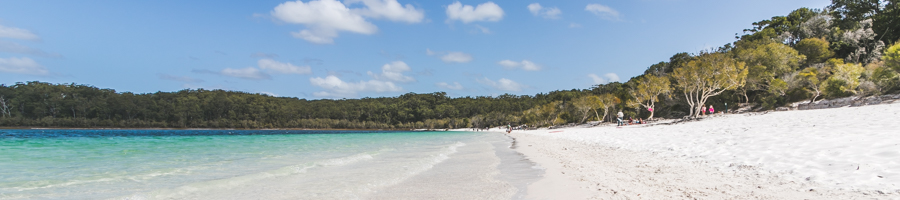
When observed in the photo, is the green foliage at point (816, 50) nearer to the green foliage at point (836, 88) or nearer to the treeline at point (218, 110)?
the green foliage at point (836, 88)

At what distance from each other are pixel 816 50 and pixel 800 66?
2.22m

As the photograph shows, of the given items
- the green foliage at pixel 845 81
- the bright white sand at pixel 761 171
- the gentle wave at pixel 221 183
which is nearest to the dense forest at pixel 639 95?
the green foliage at pixel 845 81

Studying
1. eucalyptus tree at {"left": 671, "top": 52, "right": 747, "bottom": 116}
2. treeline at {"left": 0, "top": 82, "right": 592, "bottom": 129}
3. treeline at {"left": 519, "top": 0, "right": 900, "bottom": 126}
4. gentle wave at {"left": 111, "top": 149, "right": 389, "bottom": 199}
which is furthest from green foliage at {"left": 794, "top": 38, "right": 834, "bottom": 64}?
treeline at {"left": 0, "top": 82, "right": 592, "bottom": 129}

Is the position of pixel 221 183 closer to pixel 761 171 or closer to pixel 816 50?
pixel 761 171

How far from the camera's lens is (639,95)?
4597 centimetres

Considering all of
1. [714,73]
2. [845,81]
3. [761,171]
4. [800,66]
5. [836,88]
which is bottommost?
[761,171]

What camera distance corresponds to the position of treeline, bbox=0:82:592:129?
99.9 m

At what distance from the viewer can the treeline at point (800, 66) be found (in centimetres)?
2672

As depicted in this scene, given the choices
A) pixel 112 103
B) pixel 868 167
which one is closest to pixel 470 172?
pixel 868 167

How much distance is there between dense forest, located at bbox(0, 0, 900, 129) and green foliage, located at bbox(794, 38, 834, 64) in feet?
0.35

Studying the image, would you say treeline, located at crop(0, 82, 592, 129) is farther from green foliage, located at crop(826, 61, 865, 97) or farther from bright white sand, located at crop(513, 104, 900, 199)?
bright white sand, located at crop(513, 104, 900, 199)

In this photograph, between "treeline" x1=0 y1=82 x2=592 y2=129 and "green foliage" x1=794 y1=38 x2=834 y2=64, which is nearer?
"green foliage" x1=794 y1=38 x2=834 y2=64

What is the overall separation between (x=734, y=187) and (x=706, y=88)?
3311 centimetres

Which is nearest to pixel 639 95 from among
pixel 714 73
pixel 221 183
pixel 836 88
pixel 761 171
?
pixel 714 73
